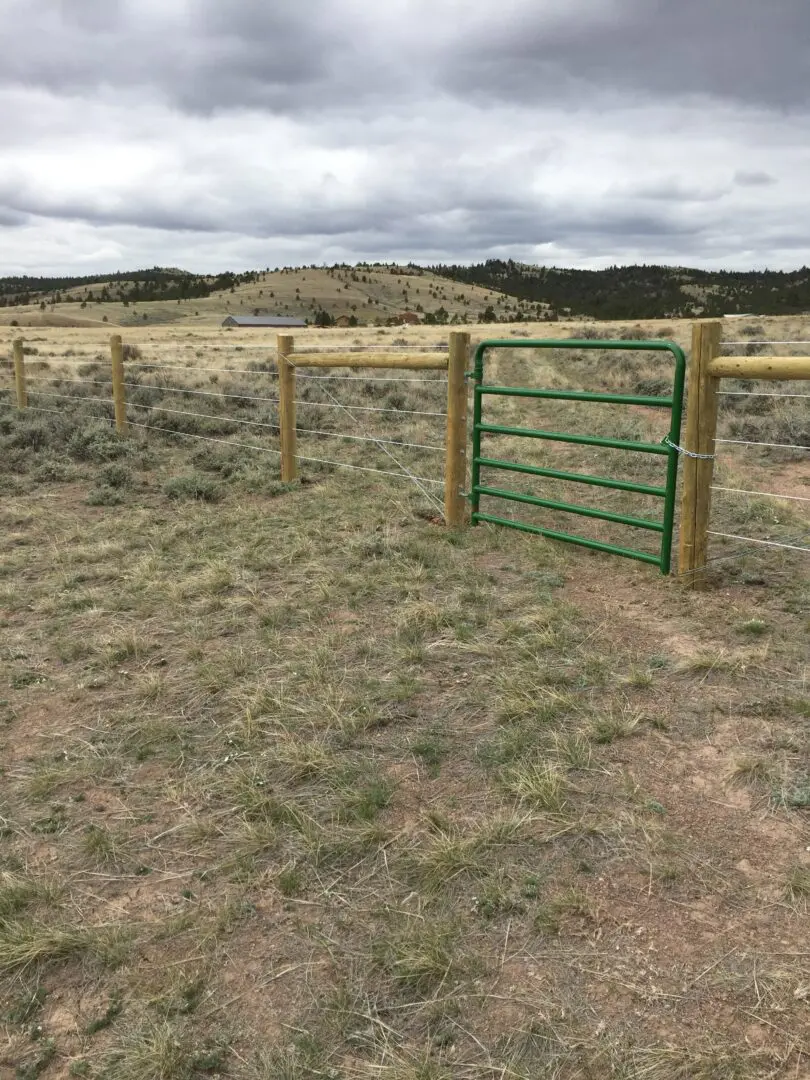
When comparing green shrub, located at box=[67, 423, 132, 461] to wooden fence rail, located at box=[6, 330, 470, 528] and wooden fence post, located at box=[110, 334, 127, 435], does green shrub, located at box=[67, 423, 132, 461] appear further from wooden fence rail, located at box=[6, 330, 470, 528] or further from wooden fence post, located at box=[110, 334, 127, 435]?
wooden fence rail, located at box=[6, 330, 470, 528]

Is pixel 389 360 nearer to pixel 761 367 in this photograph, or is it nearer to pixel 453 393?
pixel 453 393

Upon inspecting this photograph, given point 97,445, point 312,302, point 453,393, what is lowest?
point 97,445

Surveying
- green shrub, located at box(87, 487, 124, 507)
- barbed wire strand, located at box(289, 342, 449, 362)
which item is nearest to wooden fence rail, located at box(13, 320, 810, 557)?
barbed wire strand, located at box(289, 342, 449, 362)

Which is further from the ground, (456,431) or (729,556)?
(456,431)

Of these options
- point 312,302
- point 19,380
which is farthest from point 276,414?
point 312,302

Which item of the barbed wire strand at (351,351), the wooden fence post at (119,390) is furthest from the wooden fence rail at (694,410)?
the wooden fence post at (119,390)

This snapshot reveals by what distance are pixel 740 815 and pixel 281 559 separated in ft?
12.5

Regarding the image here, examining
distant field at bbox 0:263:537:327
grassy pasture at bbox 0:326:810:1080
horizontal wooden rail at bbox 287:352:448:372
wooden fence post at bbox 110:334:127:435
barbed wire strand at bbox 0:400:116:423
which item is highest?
distant field at bbox 0:263:537:327

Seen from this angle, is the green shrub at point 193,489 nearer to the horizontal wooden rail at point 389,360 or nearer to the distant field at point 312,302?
the horizontal wooden rail at point 389,360

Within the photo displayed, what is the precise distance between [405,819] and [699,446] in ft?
9.92

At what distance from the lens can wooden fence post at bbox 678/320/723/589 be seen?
4766 mm

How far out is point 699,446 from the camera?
4844mm

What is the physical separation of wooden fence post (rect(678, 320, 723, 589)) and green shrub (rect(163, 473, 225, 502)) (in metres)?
4.76

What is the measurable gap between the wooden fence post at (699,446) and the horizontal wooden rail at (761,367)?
7cm
